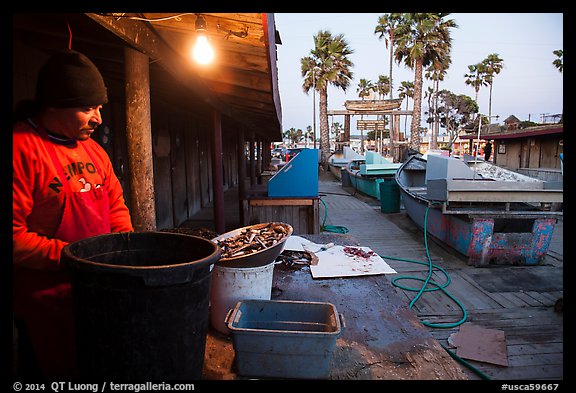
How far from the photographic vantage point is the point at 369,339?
7.95 feet

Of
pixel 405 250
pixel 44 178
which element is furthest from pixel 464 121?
pixel 44 178

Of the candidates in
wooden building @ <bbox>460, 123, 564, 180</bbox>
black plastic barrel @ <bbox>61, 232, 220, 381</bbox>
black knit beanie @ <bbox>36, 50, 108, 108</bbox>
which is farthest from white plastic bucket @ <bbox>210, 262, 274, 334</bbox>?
wooden building @ <bbox>460, 123, 564, 180</bbox>

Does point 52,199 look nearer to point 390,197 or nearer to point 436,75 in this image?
point 390,197

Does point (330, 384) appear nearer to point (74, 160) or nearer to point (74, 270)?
point (74, 270)

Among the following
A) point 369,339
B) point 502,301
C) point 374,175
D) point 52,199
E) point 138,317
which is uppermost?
point 52,199

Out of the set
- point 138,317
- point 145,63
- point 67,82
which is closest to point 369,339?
point 138,317

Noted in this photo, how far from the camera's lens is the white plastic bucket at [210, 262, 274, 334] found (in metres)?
2.35

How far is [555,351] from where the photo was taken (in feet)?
14.5

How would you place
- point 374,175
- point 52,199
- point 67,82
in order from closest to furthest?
point 67,82, point 52,199, point 374,175

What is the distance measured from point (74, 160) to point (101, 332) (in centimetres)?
102

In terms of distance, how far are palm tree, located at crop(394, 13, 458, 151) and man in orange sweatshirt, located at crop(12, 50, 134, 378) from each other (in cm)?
2687

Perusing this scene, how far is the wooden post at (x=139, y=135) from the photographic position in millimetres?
2891

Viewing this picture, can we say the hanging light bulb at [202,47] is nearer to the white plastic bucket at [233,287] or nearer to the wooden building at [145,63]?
Answer: the wooden building at [145,63]

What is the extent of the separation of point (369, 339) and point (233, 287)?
0.99 metres
